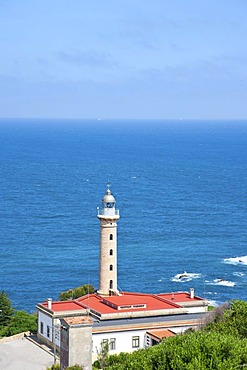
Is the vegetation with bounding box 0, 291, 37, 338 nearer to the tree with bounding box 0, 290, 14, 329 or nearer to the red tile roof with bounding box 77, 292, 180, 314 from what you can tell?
the tree with bounding box 0, 290, 14, 329

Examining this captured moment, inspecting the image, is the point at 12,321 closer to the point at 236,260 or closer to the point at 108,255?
the point at 108,255

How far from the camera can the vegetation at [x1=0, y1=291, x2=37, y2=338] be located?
167 feet

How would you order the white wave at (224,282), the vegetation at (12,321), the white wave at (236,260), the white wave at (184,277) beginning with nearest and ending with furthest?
the vegetation at (12,321) → the white wave at (224,282) → the white wave at (184,277) → the white wave at (236,260)

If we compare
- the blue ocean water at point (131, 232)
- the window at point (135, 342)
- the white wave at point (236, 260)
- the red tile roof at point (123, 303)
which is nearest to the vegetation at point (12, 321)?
the red tile roof at point (123, 303)

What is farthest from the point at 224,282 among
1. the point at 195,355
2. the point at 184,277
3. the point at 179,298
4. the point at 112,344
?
the point at 195,355

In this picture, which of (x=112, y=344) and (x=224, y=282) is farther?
(x=224, y=282)

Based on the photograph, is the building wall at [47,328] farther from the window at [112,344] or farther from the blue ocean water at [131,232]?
the blue ocean water at [131,232]

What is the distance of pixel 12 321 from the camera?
5272 cm

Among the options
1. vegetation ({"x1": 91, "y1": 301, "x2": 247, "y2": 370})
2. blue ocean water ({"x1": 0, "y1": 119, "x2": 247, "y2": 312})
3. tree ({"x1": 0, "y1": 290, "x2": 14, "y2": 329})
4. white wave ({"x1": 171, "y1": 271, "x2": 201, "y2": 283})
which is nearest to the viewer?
vegetation ({"x1": 91, "y1": 301, "x2": 247, "y2": 370})

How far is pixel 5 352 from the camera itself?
151 feet

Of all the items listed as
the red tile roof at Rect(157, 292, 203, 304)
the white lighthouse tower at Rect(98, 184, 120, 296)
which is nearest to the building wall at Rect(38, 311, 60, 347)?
the white lighthouse tower at Rect(98, 184, 120, 296)

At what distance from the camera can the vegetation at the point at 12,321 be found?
50.9 meters

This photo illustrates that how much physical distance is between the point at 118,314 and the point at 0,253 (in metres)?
39.0

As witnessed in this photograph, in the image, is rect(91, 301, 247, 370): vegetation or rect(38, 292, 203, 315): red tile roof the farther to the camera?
rect(38, 292, 203, 315): red tile roof
